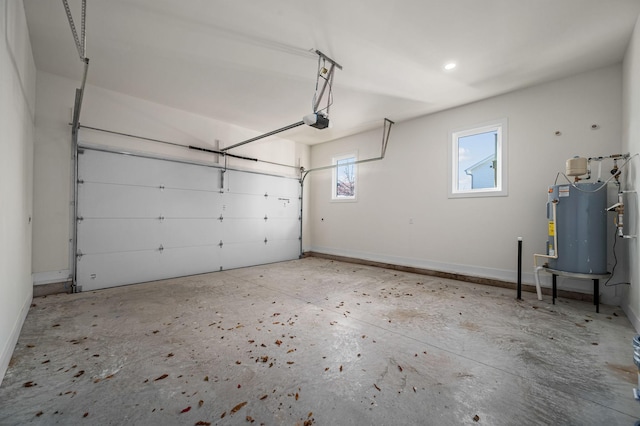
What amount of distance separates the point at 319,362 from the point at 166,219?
14.3ft

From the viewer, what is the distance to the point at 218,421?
1586mm

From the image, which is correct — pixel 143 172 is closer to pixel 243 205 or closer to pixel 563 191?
pixel 243 205

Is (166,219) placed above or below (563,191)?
below

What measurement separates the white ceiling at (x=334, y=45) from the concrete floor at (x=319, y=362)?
339cm

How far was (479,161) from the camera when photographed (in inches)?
200

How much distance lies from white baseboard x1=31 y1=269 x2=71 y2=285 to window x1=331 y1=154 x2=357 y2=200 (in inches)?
224

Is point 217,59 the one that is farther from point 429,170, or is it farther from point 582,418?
point 582,418

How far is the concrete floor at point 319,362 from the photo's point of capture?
5.49 feet

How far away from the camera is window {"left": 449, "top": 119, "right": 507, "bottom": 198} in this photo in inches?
186

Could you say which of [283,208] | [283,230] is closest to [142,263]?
[283,230]

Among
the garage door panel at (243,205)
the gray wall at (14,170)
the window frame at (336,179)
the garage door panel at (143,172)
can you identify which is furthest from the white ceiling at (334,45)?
the window frame at (336,179)

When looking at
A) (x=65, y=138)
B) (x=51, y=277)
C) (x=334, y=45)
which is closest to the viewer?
(x=334, y=45)

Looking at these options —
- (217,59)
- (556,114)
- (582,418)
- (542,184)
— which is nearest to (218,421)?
(582,418)

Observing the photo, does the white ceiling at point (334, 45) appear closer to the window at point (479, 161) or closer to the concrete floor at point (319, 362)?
the window at point (479, 161)
